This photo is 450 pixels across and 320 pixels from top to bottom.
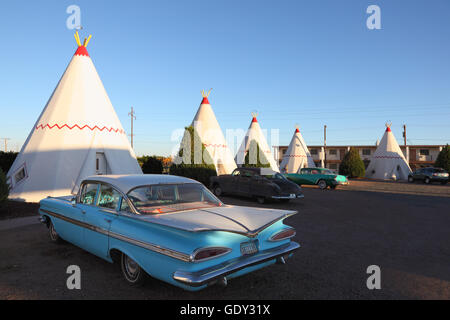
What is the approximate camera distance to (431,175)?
2444 cm

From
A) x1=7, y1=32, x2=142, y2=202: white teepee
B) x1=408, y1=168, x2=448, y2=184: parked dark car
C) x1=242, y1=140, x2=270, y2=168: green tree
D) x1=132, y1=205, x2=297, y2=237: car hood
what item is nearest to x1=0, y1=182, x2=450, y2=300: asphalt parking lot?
x1=132, y1=205, x2=297, y2=237: car hood

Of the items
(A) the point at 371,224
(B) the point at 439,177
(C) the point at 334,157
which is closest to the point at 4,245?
(A) the point at 371,224

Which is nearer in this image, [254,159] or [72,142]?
[72,142]

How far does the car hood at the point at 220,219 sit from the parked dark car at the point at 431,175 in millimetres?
26100

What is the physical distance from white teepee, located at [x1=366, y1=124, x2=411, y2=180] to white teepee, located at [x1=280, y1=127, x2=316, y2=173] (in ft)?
22.1

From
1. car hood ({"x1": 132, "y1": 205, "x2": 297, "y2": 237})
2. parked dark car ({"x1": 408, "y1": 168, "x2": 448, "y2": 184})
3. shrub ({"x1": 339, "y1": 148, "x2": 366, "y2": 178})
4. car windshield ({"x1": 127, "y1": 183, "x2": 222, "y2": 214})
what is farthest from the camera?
shrub ({"x1": 339, "y1": 148, "x2": 366, "y2": 178})

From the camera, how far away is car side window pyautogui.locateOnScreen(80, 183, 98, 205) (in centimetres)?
434

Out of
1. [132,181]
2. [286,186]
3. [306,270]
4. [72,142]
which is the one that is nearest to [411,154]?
[286,186]

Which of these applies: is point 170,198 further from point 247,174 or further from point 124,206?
point 247,174

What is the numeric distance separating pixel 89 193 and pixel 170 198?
1.31 meters

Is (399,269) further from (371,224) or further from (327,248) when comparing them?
(371,224)

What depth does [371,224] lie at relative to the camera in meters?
7.54

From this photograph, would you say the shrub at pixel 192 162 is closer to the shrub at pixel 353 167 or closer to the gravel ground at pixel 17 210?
the gravel ground at pixel 17 210

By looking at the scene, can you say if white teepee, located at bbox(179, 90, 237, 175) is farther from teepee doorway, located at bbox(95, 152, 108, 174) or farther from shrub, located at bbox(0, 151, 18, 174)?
shrub, located at bbox(0, 151, 18, 174)
